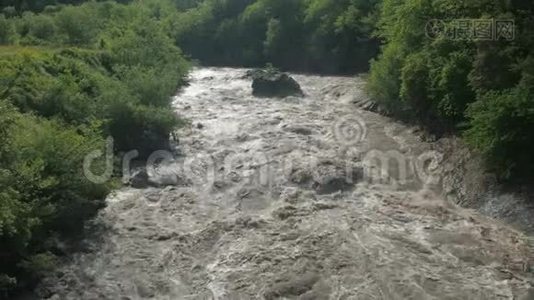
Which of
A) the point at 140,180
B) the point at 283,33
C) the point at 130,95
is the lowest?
the point at 140,180

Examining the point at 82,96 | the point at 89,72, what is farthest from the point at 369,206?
the point at 89,72

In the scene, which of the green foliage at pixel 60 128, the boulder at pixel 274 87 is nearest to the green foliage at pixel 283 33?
the boulder at pixel 274 87

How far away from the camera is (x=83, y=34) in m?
45.9

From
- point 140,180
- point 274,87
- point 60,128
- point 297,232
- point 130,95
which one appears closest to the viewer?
point 297,232

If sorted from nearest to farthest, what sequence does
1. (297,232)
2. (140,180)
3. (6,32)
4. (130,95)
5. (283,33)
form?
(297,232), (140,180), (130,95), (6,32), (283,33)

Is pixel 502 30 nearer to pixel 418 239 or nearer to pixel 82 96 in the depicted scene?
pixel 418 239

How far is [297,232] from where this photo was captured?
61.0 ft

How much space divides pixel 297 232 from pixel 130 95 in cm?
1337

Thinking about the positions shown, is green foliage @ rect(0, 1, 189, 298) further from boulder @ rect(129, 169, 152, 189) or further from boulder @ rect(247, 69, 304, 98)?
boulder @ rect(247, 69, 304, 98)

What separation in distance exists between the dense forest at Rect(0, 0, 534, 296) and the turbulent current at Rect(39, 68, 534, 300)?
1.44 m

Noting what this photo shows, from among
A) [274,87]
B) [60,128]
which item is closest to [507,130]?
[60,128]

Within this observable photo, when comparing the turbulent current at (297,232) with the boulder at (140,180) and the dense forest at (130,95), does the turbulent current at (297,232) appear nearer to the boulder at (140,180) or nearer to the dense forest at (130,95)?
the boulder at (140,180)

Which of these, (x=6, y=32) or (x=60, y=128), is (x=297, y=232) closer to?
(x=60, y=128)

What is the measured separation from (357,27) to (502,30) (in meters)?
31.3
